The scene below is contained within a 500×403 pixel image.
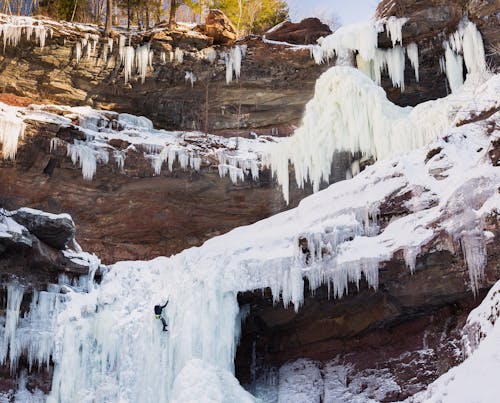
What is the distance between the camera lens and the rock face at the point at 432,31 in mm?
22547

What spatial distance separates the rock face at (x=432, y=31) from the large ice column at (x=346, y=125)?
3.91m

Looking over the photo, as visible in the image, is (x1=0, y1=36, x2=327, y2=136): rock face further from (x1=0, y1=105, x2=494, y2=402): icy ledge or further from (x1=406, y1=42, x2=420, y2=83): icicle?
(x1=0, y1=105, x2=494, y2=402): icy ledge

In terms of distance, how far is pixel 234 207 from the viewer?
22.6 meters

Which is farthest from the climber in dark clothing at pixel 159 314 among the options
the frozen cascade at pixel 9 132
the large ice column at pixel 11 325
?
the frozen cascade at pixel 9 132

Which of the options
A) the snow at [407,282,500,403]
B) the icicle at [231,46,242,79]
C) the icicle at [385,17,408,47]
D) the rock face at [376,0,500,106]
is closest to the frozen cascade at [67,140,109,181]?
the icicle at [231,46,242,79]

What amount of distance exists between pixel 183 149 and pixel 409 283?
11.5 metres

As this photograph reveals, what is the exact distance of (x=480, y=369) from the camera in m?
8.47

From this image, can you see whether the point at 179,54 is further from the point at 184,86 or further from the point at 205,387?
the point at 205,387

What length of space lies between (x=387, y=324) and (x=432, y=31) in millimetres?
13842

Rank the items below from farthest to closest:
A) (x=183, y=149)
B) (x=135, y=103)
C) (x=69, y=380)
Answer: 1. (x=135, y=103)
2. (x=183, y=149)
3. (x=69, y=380)

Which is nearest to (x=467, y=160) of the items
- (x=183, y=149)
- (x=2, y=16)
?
(x=183, y=149)

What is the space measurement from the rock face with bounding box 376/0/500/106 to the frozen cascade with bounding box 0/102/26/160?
43.8ft

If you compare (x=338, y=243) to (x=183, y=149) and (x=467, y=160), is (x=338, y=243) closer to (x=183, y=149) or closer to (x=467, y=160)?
(x=467, y=160)

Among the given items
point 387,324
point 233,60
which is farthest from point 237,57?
point 387,324
